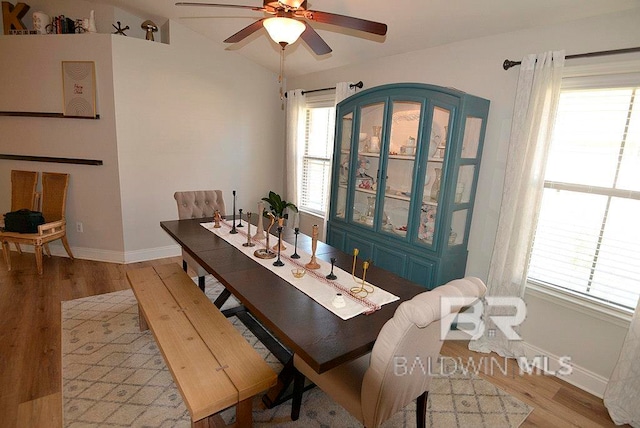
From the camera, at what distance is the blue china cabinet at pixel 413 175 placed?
8.43 feet

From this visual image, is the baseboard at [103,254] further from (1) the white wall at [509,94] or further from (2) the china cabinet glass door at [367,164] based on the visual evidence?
(1) the white wall at [509,94]

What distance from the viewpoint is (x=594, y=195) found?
221 cm

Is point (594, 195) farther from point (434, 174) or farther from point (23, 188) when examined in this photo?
point (23, 188)

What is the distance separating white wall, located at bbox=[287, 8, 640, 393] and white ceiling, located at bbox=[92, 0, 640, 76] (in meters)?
0.08

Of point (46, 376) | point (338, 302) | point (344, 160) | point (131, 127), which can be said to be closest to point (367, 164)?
point (344, 160)

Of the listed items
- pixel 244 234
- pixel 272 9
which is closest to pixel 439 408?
pixel 244 234

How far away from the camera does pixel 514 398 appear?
2.18 metres

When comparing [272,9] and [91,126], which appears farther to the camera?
[91,126]

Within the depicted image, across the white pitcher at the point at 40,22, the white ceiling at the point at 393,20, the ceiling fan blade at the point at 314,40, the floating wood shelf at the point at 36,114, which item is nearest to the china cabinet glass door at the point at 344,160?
the white ceiling at the point at 393,20

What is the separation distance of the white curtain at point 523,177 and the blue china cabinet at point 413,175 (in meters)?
0.31

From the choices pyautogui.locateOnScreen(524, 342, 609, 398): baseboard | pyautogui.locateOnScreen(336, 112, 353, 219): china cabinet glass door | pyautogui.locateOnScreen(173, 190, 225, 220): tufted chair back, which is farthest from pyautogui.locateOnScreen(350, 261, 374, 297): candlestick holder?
pyautogui.locateOnScreen(173, 190, 225, 220): tufted chair back

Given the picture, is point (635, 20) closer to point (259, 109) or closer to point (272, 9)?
point (272, 9)

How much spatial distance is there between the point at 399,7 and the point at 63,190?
3.93m

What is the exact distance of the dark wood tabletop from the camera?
1.37m
